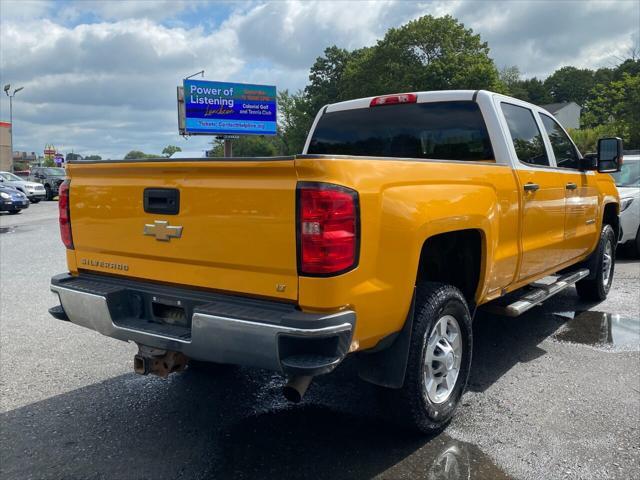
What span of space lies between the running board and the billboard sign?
29926 mm

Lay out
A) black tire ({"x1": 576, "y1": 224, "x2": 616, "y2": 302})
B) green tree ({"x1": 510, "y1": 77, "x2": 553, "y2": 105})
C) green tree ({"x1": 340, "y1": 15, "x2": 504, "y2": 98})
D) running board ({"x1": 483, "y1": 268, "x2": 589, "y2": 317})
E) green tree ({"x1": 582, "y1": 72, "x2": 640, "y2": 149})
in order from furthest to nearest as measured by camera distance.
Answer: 1. green tree ({"x1": 510, "y1": 77, "x2": 553, "y2": 105})
2. green tree ({"x1": 340, "y1": 15, "x2": 504, "y2": 98})
3. green tree ({"x1": 582, "y1": 72, "x2": 640, "y2": 149})
4. black tire ({"x1": 576, "y1": 224, "x2": 616, "y2": 302})
5. running board ({"x1": 483, "y1": 268, "x2": 589, "y2": 317})

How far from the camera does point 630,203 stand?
922 cm

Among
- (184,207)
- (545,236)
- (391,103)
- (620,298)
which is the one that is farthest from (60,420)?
(620,298)

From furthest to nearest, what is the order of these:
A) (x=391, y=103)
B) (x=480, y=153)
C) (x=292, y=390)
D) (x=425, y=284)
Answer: (x=391, y=103)
(x=480, y=153)
(x=425, y=284)
(x=292, y=390)

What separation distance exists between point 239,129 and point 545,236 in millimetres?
31485

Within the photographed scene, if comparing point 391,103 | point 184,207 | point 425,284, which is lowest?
point 425,284

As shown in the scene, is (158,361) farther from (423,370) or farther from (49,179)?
(49,179)

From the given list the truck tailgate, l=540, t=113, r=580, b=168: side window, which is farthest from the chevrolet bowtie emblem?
l=540, t=113, r=580, b=168: side window

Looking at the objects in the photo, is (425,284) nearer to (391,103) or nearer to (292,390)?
(292,390)

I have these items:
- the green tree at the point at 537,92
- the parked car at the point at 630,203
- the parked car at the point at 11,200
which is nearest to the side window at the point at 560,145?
the parked car at the point at 630,203

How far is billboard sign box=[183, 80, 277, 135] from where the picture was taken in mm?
32969

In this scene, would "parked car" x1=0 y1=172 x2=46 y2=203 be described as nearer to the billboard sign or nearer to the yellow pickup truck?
the billboard sign

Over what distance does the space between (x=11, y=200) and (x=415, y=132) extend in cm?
1988

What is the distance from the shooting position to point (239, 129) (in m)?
34.8
